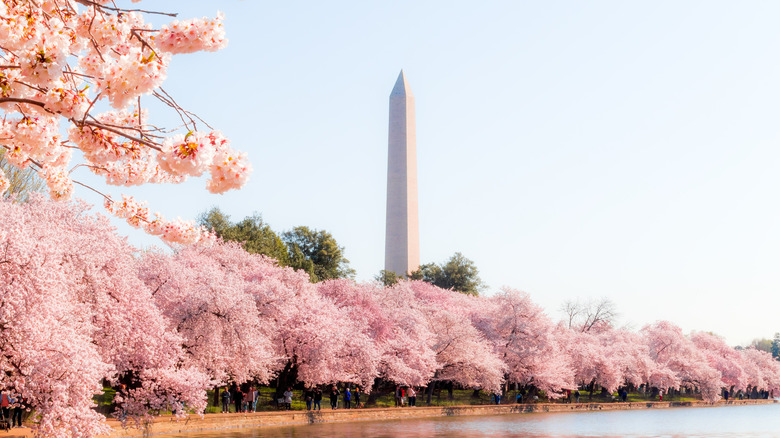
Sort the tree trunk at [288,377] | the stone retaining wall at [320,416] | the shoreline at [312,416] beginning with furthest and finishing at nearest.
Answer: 1. the tree trunk at [288,377]
2. the stone retaining wall at [320,416]
3. the shoreline at [312,416]

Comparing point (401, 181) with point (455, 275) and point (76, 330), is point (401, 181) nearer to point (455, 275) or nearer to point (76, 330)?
point (455, 275)

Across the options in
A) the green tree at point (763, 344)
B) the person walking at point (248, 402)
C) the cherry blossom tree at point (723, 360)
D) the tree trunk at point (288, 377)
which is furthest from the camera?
the green tree at point (763, 344)

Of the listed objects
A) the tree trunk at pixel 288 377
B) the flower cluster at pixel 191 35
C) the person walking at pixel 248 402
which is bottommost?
the person walking at pixel 248 402

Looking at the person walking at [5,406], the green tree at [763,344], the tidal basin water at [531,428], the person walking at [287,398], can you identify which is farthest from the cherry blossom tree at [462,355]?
the green tree at [763,344]

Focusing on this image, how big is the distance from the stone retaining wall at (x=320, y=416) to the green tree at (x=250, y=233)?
2439 centimetres

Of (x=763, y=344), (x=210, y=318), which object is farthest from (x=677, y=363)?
(x=763, y=344)

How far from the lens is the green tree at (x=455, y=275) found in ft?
294

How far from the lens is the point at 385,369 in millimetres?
44438

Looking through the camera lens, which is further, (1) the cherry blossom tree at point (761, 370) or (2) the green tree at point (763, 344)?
(2) the green tree at point (763, 344)

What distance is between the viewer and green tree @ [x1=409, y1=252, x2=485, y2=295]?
89562mm

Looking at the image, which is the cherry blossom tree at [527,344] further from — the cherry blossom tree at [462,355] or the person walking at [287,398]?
the person walking at [287,398]

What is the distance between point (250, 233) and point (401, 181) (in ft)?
45.2

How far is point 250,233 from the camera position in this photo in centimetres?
6850

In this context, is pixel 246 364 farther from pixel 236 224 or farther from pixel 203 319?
pixel 236 224
